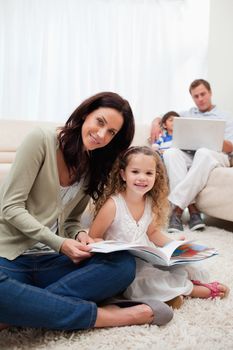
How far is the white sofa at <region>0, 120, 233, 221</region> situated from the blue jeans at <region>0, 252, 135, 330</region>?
1.13 m

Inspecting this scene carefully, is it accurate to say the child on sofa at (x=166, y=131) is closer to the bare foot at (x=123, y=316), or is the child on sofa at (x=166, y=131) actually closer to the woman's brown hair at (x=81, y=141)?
the woman's brown hair at (x=81, y=141)

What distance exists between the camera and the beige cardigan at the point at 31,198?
1029mm

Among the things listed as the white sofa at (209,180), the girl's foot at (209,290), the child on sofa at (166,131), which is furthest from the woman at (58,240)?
the child on sofa at (166,131)

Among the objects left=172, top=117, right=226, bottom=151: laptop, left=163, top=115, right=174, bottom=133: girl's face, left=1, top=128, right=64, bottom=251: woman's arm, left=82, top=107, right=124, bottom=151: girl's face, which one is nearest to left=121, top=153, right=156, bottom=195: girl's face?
left=82, top=107, right=124, bottom=151: girl's face

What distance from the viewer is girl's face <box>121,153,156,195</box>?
4.27ft

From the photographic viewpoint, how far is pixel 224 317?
A: 1104mm

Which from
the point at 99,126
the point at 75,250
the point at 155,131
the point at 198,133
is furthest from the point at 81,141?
the point at 155,131

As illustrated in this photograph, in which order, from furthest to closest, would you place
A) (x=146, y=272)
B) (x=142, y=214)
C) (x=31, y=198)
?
1. (x=142, y=214)
2. (x=146, y=272)
3. (x=31, y=198)

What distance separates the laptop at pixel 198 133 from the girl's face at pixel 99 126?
143cm

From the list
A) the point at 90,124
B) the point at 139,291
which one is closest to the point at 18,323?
the point at 139,291

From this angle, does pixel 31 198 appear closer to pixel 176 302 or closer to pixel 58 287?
pixel 58 287

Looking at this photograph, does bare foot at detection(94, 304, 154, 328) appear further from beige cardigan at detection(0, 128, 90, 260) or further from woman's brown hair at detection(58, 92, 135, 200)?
woman's brown hair at detection(58, 92, 135, 200)

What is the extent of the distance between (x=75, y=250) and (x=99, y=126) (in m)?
0.35

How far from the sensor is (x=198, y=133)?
2.52m
